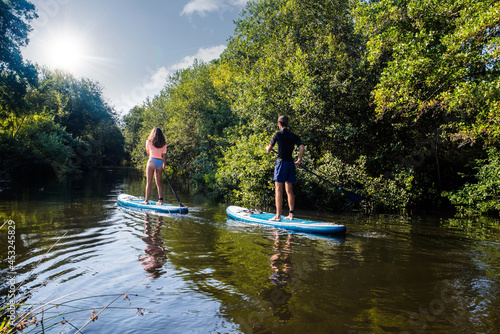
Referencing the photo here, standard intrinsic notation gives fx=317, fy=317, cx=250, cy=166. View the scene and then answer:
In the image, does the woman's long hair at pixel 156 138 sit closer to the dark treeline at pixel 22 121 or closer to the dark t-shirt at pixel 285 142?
the dark t-shirt at pixel 285 142

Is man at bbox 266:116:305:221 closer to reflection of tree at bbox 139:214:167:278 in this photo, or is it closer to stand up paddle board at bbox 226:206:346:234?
stand up paddle board at bbox 226:206:346:234

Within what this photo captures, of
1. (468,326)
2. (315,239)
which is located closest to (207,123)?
(315,239)

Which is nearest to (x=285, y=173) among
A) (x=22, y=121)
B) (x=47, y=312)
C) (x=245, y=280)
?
(x=245, y=280)

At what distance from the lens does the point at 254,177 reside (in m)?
11.5

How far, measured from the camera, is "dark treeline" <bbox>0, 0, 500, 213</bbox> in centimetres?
934

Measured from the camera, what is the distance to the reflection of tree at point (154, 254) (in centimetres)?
388

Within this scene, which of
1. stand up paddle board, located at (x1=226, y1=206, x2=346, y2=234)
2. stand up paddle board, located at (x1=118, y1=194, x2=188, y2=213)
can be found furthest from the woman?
stand up paddle board, located at (x1=226, y1=206, x2=346, y2=234)

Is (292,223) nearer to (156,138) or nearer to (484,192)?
(156,138)

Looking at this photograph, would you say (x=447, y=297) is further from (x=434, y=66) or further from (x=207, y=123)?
(x=207, y=123)

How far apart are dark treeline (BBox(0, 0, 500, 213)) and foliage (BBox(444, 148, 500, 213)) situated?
0.04 meters

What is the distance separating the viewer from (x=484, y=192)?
11734 mm

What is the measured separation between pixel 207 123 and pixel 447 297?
2111cm

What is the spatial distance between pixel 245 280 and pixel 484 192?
11.9m

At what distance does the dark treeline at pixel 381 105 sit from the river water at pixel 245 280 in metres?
5.07
